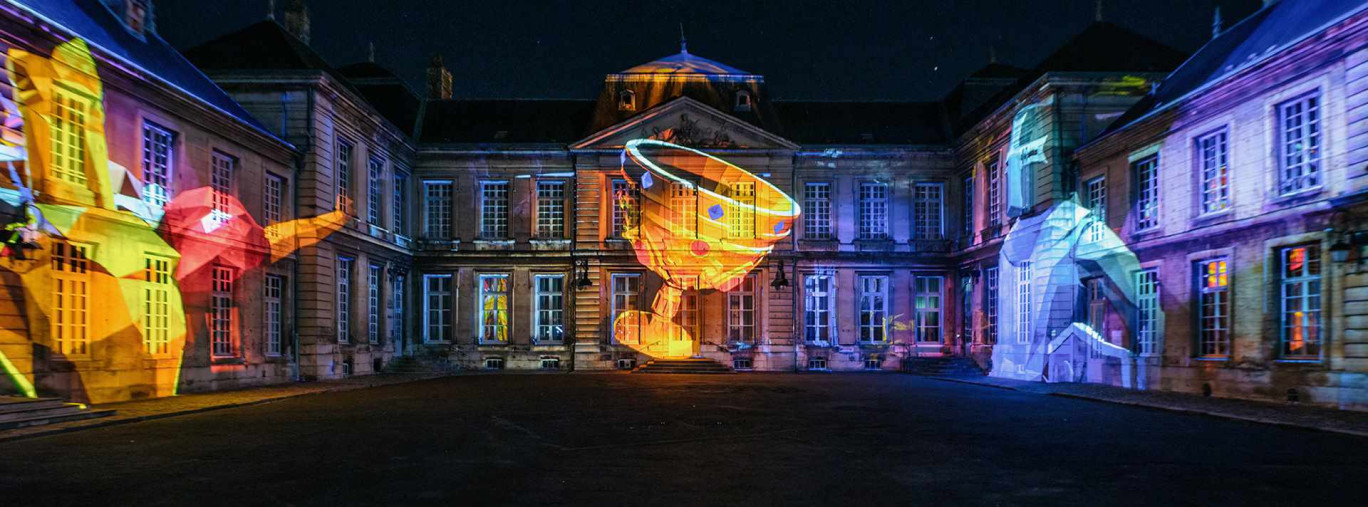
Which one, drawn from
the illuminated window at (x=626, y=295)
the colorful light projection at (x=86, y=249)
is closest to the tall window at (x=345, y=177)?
the colorful light projection at (x=86, y=249)

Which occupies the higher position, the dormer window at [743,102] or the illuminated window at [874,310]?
the dormer window at [743,102]

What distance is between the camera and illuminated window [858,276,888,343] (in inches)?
1334

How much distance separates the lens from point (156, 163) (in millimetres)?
19469

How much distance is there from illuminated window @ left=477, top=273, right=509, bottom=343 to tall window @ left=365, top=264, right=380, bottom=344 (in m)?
4.43

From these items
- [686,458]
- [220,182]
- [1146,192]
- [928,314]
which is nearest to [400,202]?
[220,182]

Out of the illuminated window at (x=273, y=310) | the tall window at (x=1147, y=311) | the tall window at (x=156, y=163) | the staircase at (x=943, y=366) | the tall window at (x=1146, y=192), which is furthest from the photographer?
the staircase at (x=943, y=366)

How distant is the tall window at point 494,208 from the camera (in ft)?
112

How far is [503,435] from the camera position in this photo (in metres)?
12.1

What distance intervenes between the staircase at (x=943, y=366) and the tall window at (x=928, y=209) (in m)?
4.72

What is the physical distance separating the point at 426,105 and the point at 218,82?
12.3 m

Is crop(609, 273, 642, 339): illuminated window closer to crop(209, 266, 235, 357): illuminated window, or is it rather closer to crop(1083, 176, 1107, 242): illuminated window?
crop(209, 266, 235, 357): illuminated window

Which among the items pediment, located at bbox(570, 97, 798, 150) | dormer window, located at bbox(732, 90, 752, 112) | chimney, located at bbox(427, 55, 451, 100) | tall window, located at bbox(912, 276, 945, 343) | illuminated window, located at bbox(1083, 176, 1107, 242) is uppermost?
chimney, located at bbox(427, 55, 451, 100)

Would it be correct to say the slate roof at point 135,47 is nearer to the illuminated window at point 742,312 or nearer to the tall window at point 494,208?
the tall window at point 494,208

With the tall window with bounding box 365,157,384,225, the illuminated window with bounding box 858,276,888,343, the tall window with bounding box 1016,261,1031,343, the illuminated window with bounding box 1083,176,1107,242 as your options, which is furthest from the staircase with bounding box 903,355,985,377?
the tall window with bounding box 365,157,384,225
